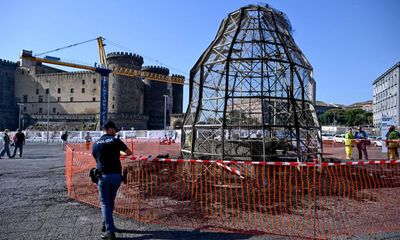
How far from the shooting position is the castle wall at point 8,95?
7159 centimetres

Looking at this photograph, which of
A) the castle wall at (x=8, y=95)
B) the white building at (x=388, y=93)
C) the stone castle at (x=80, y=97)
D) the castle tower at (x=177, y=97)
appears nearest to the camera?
the white building at (x=388, y=93)

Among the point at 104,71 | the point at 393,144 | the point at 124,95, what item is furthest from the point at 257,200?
the point at 124,95

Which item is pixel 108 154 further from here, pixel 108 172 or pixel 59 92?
pixel 59 92

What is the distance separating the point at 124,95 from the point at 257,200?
2362 inches

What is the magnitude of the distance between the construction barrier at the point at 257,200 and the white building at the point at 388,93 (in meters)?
55.5

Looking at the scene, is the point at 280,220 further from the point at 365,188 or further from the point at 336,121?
the point at 336,121

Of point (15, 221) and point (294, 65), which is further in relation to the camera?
point (294, 65)

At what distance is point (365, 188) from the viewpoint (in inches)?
295

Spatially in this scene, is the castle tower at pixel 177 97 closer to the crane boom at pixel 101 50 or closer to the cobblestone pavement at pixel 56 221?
the crane boom at pixel 101 50

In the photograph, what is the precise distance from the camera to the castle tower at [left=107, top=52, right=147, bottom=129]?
61.1 meters

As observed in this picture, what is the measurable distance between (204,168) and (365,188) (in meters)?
4.23

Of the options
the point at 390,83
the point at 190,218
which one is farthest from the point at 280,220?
the point at 390,83

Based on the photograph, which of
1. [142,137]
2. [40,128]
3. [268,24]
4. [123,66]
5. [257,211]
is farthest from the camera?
[40,128]

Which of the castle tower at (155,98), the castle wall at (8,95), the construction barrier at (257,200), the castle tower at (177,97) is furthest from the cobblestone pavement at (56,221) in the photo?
the castle wall at (8,95)
